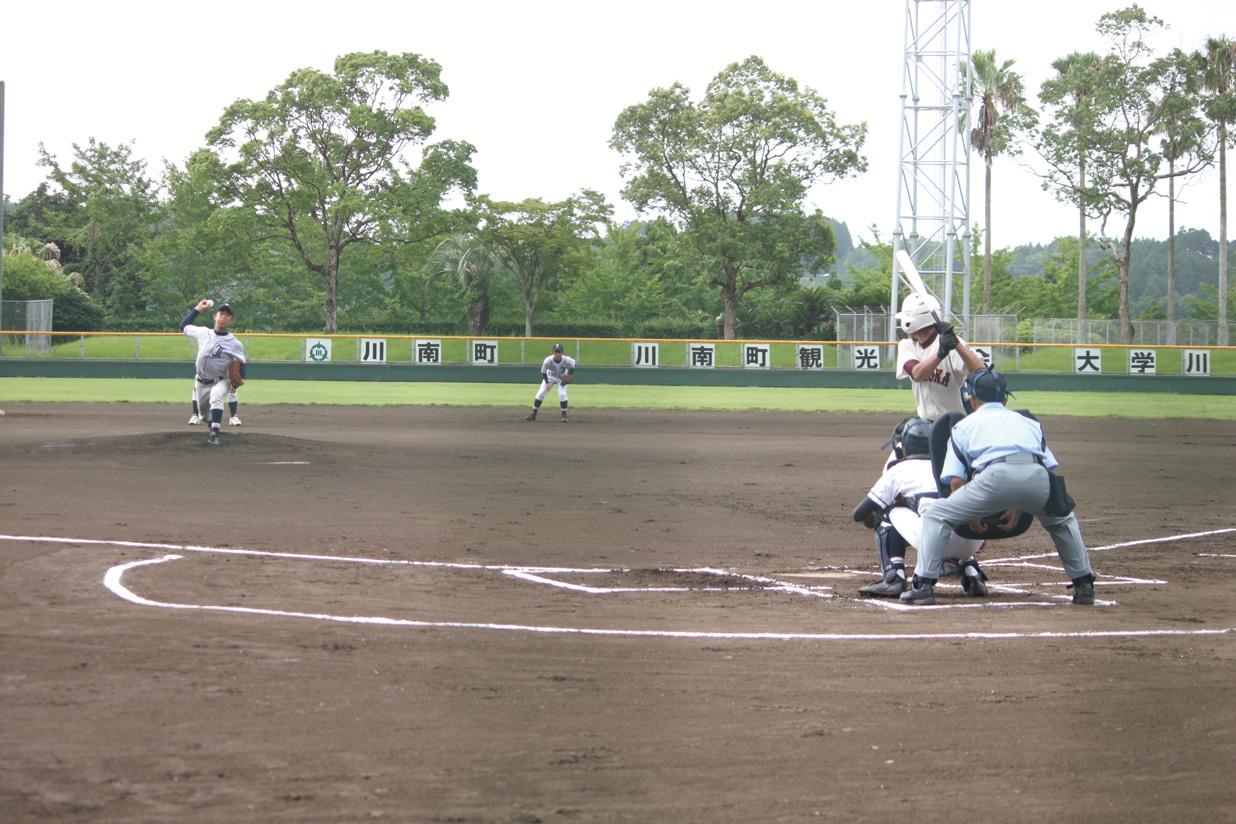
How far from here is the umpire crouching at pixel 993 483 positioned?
7.57 metres

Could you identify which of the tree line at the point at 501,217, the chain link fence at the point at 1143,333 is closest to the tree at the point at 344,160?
the tree line at the point at 501,217

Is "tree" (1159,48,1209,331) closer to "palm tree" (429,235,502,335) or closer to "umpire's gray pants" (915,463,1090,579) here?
"palm tree" (429,235,502,335)

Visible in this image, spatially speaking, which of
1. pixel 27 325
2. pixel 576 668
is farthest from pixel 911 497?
pixel 27 325

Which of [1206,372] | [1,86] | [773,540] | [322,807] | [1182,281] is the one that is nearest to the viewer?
[322,807]

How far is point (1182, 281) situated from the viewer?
241 feet

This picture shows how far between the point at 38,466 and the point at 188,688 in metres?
11.2

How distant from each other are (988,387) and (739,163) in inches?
1976

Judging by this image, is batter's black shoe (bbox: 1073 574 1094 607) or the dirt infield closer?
the dirt infield

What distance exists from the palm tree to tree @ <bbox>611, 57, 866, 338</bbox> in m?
7.05

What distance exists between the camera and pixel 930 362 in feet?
28.0

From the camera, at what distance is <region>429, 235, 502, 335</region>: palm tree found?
5478 cm

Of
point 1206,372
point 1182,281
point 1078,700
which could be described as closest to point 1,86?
A: point 1078,700

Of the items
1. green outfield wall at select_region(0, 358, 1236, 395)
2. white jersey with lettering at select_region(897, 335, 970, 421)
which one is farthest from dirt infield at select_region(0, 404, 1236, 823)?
green outfield wall at select_region(0, 358, 1236, 395)

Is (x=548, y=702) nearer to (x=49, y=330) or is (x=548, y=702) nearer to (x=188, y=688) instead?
(x=188, y=688)
